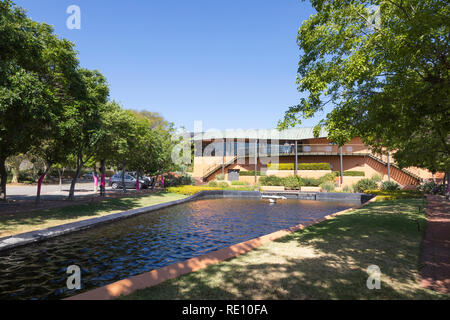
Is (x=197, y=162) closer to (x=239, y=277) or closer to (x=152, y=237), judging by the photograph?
(x=152, y=237)

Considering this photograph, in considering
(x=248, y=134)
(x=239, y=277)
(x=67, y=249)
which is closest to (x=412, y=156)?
(x=239, y=277)

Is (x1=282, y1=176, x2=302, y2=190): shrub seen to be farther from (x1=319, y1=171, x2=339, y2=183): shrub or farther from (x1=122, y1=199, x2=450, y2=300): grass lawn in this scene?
(x1=122, y1=199, x2=450, y2=300): grass lawn

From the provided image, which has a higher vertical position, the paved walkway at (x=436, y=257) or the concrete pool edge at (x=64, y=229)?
the paved walkway at (x=436, y=257)

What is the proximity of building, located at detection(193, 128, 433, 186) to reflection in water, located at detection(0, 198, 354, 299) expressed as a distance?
23066 mm

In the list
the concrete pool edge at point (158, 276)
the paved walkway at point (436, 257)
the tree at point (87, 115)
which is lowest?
the concrete pool edge at point (158, 276)

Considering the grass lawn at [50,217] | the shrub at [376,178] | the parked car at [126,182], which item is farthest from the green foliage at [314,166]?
the grass lawn at [50,217]

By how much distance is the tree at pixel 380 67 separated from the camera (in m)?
5.76

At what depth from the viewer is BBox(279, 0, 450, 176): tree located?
5.76m

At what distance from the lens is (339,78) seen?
28.6 feet

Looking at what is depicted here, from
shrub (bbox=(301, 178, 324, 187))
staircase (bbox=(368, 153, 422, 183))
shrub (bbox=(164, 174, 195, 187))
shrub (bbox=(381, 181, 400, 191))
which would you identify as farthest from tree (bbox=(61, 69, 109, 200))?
staircase (bbox=(368, 153, 422, 183))

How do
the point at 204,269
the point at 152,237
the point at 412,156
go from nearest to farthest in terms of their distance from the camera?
the point at 204,269 → the point at 152,237 → the point at 412,156

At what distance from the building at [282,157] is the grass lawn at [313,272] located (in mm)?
26309

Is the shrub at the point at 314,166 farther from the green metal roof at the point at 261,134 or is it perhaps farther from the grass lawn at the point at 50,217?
the grass lawn at the point at 50,217

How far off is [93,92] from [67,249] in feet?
33.4
